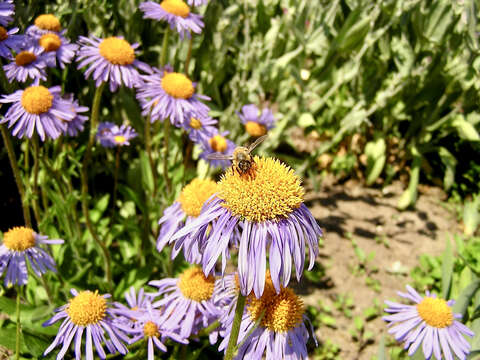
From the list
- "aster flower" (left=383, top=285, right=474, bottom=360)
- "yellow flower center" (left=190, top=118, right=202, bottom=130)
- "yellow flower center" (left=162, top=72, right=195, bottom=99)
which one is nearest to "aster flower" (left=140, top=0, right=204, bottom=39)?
"yellow flower center" (left=162, top=72, right=195, bottom=99)

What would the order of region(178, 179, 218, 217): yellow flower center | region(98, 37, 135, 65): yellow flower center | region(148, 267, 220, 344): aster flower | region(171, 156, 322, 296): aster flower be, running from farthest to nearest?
region(98, 37, 135, 65): yellow flower center < region(178, 179, 218, 217): yellow flower center < region(148, 267, 220, 344): aster flower < region(171, 156, 322, 296): aster flower

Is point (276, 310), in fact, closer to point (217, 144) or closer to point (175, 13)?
point (217, 144)

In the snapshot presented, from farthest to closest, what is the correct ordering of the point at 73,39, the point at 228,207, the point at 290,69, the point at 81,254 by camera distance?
1. the point at 290,69
2. the point at 73,39
3. the point at 81,254
4. the point at 228,207

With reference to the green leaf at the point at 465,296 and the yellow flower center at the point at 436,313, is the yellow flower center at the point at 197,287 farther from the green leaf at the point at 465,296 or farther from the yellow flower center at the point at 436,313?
the green leaf at the point at 465,296

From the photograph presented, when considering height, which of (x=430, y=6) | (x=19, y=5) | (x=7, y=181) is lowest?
(x=7, y=181)

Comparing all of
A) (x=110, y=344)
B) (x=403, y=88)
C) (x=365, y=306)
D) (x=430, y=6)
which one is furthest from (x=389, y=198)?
(x=110, y=344)

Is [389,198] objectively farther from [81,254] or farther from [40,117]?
[40,117]

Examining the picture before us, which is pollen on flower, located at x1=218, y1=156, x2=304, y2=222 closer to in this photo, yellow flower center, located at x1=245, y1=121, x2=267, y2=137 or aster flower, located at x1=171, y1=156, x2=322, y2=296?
aster flower, located at x1=171, y1=156, x2=322, y2=296
